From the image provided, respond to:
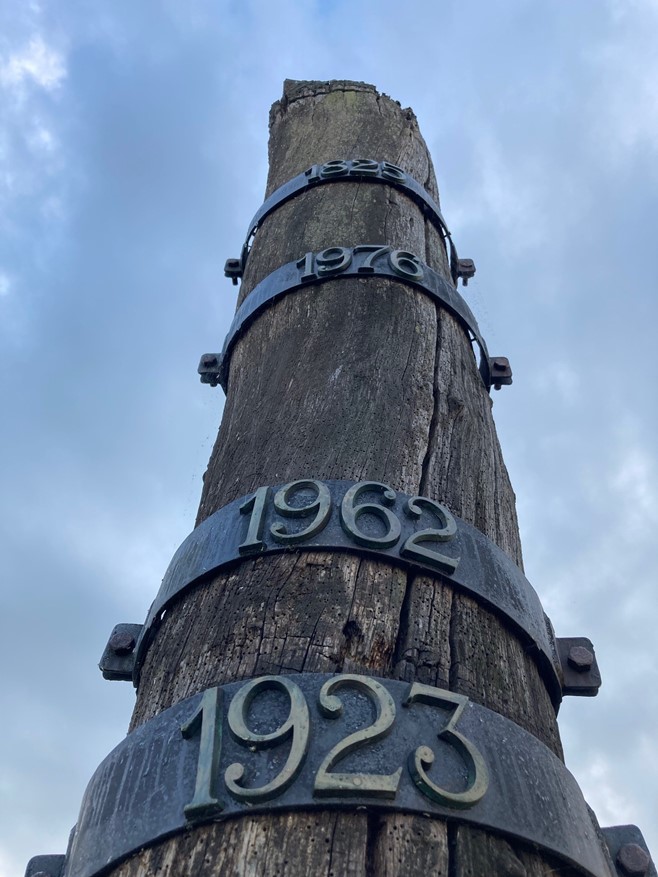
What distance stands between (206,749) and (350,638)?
399mm

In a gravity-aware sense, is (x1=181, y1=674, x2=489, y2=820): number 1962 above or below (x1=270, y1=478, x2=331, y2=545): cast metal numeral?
below

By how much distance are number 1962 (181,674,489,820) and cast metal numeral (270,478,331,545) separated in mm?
401

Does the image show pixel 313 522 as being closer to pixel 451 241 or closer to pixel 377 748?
pixel 377 748

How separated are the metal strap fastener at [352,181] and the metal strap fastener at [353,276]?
0.64 m

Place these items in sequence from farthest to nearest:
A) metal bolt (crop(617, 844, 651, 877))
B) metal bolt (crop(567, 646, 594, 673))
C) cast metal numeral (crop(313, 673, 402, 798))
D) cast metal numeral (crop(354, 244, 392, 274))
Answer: cast metal numeral (crop(354, 244, 392, 274)) < metal bolt (crop(567, 646, 594, 673)) < metal bolt (crop(617, 844, 651, 877)) < cast metal numeral (crop(313, 673, 402, 798))

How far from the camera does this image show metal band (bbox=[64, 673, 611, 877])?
1482 mm

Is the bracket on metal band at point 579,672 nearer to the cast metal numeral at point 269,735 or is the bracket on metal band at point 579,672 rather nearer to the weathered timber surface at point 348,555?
Result: the weathered timber surface at point 348,555

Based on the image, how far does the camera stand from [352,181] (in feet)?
12.0

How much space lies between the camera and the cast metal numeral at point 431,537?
1.95m

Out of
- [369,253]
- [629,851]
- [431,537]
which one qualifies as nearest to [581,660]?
[629,851]

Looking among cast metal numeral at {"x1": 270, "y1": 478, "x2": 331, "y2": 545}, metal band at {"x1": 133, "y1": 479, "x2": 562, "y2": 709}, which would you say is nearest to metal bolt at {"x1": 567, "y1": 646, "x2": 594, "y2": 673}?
metal band at {"x1": 133, "y1": 479, "x2": 562, "y2": 709}

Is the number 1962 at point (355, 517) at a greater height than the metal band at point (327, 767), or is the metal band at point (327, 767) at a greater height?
the number 1962 at point (355, 517)

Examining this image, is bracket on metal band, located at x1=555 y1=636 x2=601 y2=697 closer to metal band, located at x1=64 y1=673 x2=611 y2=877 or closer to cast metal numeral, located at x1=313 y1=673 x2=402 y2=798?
metal band, located at x1=64 y1=673 x2=611 y2=877

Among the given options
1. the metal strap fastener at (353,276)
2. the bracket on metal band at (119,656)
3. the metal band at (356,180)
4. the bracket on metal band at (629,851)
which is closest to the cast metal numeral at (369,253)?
the metal strap fastener at (353,276)
